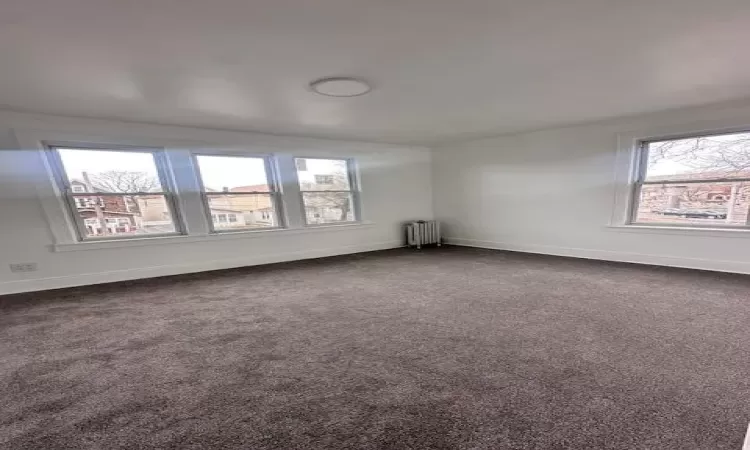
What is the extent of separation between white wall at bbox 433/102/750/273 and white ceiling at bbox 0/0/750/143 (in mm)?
706

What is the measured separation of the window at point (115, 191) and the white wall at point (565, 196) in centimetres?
467

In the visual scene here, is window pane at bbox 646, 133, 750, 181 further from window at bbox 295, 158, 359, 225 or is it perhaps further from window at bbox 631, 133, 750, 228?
window at bbox 295, 158, 359, 225

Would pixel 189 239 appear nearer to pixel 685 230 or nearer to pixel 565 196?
pixel 565 196

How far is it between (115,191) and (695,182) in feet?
23.1

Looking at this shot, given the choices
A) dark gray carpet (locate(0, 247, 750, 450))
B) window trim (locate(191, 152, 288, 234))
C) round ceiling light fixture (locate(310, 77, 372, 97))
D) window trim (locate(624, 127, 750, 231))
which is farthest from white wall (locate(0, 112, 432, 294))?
window trim (locate(624, 127, 750, 231))

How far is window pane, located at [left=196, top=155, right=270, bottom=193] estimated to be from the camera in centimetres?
412

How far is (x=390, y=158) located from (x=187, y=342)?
434 centimetres

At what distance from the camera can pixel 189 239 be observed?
13.1ft

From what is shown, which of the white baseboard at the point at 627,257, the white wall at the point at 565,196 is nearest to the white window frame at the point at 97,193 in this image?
the white wall at the point at 565,196

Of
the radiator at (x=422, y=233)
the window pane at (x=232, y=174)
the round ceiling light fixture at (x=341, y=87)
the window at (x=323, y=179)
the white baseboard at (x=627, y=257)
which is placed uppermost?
the round ceiling light fixture at (x=341, y=87)

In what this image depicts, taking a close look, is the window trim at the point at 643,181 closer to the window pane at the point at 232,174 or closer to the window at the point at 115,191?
the window pane at the point at 232,174

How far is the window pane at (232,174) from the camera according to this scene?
412 cm

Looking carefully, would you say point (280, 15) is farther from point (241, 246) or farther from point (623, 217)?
point (623, 217)

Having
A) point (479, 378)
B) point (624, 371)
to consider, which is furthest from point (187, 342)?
point (624, 371)
